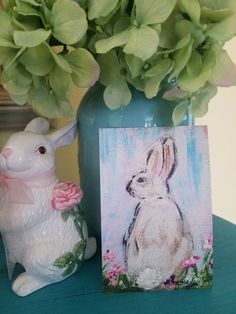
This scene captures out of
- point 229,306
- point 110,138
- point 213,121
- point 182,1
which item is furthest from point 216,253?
point 213,121

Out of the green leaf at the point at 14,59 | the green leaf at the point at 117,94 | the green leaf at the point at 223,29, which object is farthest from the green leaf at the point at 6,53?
the green leaf at the point at 223,29

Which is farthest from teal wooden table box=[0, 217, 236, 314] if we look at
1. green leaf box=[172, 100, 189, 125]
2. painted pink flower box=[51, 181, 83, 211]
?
green leaf box=[172, 100, 189, 125]

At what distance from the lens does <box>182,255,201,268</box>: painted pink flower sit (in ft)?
1.82

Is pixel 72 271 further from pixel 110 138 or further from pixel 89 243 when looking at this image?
pixel 110 138

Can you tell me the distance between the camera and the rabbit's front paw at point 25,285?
1.79 ft

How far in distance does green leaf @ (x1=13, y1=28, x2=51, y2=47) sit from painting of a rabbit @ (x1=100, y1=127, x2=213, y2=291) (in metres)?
0.15

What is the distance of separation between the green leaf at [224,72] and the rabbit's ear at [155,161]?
0.11 meters

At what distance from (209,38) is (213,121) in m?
0.91

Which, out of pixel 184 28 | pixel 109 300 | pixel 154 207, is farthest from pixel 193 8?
pixel 109 300

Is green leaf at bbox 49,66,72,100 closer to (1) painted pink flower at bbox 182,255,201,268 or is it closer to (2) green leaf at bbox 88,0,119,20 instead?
(2) green leaf at bbox 88,0,119,20

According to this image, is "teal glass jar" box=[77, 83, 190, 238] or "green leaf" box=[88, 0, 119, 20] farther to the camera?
"teal glass jar" box=[77, 83, 190, 238]

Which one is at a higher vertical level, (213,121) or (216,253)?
(213,121)

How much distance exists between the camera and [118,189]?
1.79ft

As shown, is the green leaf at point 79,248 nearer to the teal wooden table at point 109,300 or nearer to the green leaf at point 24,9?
→ the teal wooden table at point 109,300
